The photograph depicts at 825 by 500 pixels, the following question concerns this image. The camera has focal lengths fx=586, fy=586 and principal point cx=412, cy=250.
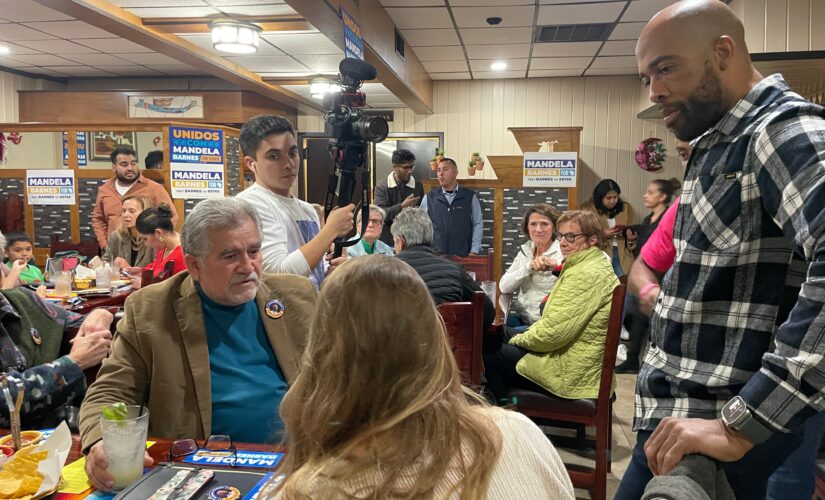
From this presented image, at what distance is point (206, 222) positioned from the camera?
1.69m

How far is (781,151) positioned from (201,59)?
19.9 ft

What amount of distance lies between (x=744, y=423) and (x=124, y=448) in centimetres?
110

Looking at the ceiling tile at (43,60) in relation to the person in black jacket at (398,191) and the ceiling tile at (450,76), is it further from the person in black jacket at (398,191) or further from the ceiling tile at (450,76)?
the ceiling tile at (450,76)

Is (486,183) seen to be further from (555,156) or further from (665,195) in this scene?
(665,195)

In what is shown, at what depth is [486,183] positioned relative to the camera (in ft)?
22.1

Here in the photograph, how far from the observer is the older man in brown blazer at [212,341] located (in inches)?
62.4

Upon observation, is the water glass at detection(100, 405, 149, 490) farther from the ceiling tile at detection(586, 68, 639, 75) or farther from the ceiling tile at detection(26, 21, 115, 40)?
the ceiling tile at detection(586, 68, 639, 75)

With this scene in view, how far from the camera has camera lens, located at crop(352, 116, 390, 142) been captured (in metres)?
2.31

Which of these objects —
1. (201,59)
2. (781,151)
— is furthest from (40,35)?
(781,151)

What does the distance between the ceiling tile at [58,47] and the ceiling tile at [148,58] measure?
1.26 ft

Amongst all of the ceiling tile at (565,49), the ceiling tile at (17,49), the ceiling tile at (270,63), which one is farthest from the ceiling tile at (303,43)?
the ceiling tile at (17,49)

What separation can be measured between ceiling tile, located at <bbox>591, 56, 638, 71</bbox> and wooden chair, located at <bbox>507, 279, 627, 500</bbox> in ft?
18.6

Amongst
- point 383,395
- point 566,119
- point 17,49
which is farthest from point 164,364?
point 566,119

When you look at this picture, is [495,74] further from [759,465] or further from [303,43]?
[759,465]
